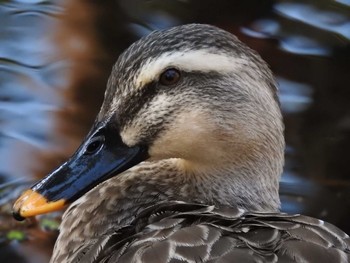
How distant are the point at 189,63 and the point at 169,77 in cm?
8

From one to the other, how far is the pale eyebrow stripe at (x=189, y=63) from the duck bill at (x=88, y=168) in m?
0.20

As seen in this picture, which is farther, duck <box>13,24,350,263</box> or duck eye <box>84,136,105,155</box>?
duck eye <box>84,136,105,155</box>

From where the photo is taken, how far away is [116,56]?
5.41 m

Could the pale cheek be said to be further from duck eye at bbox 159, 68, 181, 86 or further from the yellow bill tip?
the yellow bill tip

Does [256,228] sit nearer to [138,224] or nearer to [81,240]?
[138,224]

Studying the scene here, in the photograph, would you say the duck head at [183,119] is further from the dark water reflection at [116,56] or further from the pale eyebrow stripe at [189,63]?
the dark water reflection at [116,56]

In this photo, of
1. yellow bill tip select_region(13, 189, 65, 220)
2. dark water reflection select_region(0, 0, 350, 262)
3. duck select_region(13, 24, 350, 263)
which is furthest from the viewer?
dark water reflection select_region(0, 0, 350, 262)

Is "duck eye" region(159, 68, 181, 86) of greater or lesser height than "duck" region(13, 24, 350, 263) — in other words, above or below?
above

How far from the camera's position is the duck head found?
318 cm

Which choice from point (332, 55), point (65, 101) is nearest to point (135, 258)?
point (65, 101)

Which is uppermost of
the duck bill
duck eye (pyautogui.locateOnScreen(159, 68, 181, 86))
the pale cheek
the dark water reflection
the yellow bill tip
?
duck eye (pyautogui.locateOnScreen(159, 68, 181, 86))

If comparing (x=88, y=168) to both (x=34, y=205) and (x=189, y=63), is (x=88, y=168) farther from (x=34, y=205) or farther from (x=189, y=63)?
(x=189, y=63)

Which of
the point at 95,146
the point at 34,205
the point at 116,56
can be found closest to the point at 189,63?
the point at 95,146

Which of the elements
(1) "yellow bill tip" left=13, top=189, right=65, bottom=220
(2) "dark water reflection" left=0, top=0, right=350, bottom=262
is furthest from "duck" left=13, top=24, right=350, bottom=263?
(2) "dark water reflection" left=0, top=0, right=350, bottom=262
